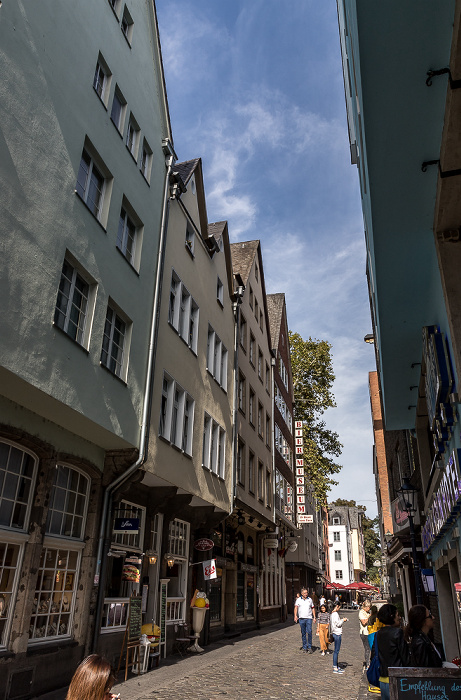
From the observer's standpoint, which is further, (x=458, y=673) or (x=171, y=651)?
(x=171, y=651)

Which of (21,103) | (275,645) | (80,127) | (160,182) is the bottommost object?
(275,645)

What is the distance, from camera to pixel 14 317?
26.2 ft

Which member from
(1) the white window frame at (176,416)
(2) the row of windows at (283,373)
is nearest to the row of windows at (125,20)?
(1) the white window frame at (176,416)

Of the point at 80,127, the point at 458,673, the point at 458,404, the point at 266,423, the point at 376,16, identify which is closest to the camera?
the point at 458,673

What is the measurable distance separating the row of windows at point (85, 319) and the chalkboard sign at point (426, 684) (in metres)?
7.27

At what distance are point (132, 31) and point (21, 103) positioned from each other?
754cm

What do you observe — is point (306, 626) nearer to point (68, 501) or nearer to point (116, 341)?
point (68, 501)

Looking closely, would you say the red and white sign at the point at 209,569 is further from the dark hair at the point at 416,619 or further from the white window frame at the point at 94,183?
the dark hair at the point at 416,619

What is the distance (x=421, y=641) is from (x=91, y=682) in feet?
12.2

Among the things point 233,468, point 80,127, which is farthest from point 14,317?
point 233,468

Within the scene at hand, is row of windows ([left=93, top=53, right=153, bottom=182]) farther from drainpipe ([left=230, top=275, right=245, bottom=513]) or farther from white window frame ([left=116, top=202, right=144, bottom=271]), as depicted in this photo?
drainpipe ([left=230, top=275, right=245, bottom=513])

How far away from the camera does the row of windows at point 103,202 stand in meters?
11.3

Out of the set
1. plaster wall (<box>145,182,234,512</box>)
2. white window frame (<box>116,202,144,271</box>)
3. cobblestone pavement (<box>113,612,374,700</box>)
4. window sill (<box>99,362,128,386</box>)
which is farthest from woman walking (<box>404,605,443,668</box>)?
white window frame (<box>116,202,144,271</box>)

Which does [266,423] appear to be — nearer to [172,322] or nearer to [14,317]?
[172,322]
